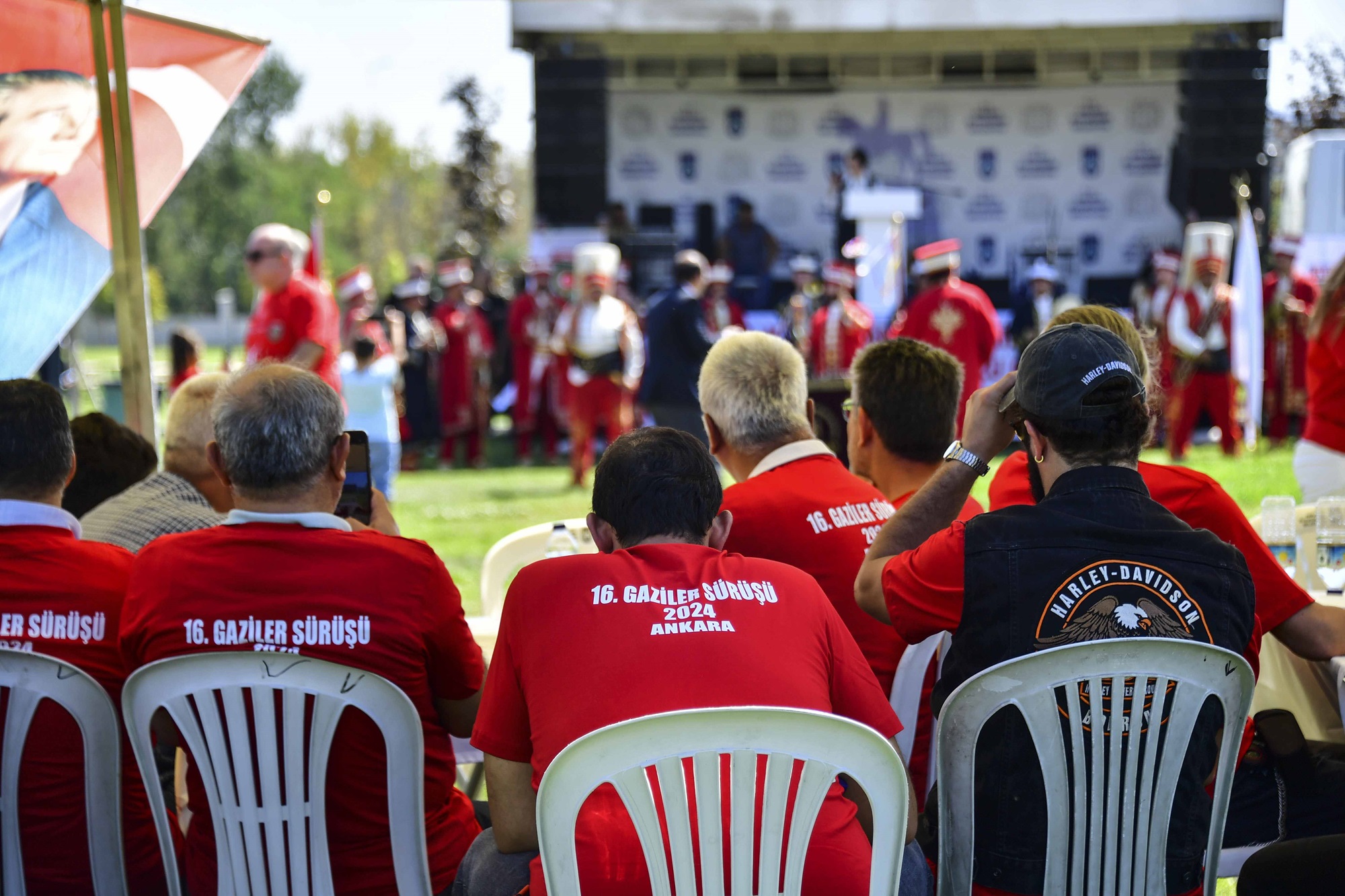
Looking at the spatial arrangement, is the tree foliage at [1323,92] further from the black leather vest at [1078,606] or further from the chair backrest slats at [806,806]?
the chair backrest slats at [806,806]

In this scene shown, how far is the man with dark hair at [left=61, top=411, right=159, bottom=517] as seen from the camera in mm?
2820

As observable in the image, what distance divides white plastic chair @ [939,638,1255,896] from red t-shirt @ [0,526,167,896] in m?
1.33

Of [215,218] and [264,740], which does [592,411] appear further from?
[215,218]

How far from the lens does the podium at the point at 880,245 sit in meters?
12.1

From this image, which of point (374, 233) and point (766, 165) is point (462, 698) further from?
point (374, 233)

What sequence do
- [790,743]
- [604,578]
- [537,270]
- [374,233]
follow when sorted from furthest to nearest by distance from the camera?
[374,233], [537,270], [604,578], [790,743]

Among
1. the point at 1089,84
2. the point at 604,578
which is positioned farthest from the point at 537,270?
the point at 604,578

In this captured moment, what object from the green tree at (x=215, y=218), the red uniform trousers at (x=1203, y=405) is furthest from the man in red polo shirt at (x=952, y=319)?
the green tree at (x=215, y=218)

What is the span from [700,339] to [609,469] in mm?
5690

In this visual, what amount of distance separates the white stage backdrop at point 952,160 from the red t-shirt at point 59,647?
1503cm

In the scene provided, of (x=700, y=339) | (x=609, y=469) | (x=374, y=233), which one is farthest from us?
(x=374, y=233)

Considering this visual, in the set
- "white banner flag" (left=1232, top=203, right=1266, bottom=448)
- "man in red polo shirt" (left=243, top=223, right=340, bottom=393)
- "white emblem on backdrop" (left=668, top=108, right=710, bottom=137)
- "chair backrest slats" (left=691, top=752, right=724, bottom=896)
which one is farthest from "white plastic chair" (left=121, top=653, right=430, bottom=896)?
"white emblem on backdrop" (left=668, top=108, right=710, bottom=137)

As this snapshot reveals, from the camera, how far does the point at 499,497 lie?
28.7 feet

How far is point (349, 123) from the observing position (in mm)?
41969
